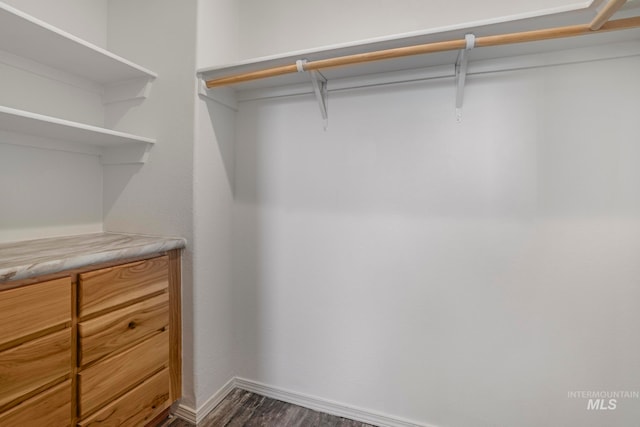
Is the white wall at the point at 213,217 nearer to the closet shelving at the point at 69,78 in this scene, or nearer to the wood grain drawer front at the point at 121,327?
the wood grain drawer front at the point at 121,327

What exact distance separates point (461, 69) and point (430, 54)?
0.51 ft

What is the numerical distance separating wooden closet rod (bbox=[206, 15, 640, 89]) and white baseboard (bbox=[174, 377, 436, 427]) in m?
1.76

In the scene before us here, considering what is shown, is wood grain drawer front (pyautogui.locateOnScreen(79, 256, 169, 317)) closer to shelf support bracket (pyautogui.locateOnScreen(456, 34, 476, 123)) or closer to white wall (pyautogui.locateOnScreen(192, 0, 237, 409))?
white wall (pyautogui.locateOnScreen(192, 0, 237, 409))

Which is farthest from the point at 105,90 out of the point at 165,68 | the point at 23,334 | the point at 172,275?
A: the point at 23,334

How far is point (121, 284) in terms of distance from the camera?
121 cm

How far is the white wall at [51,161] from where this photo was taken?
1284mm

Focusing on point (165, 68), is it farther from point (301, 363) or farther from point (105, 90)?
point (301, 363)

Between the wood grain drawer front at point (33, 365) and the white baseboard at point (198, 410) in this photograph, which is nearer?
the wood grain drawer front at point (33, 365)

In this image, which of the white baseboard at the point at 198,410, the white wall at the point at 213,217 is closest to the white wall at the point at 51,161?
the white wall at the point at 213,217

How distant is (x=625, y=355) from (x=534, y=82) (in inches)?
49.6

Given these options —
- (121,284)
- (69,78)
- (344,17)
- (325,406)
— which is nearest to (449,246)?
(325,406)

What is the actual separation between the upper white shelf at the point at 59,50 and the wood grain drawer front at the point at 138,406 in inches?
61.4

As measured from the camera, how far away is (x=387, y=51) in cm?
118

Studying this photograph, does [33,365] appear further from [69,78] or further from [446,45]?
[446,45]
